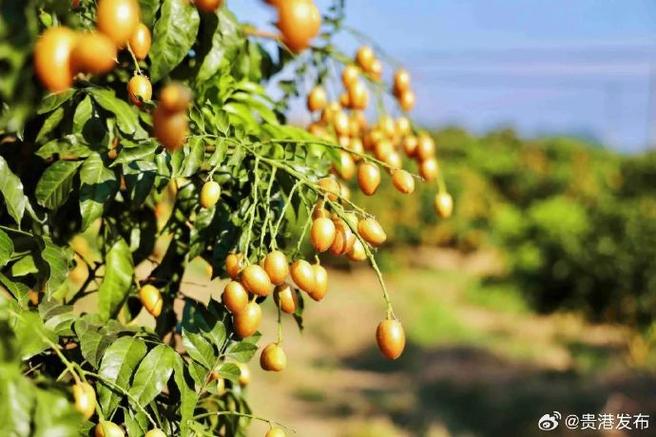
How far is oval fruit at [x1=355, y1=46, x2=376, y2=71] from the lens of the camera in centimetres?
130

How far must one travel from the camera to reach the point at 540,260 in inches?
250

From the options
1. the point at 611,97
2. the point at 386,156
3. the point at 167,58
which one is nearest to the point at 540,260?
the point at 386,156

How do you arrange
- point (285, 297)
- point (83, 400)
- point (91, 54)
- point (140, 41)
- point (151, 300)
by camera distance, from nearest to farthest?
point (91, 54) < point (83, 400) < point (140, 41) < point (285, 297) < point (151, 300)

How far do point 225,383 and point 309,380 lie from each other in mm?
4359

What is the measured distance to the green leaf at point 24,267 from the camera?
0.82 meters

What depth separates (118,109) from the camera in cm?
85

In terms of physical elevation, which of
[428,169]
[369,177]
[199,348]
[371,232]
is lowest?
[199,348]

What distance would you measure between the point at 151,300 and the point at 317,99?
435mm

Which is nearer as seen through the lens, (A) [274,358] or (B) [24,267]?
(B) [24,267]

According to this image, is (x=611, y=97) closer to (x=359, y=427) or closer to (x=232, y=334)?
(x=359, y=427)

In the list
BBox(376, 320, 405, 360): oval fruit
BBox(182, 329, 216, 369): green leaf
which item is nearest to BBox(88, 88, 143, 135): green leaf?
BBox(182, 329, 216, 369): green leaf

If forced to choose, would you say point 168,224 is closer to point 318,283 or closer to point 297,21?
point 318,283

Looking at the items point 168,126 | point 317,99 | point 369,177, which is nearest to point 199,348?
point 369,177

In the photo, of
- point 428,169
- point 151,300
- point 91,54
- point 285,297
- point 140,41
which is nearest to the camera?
point 91,54
